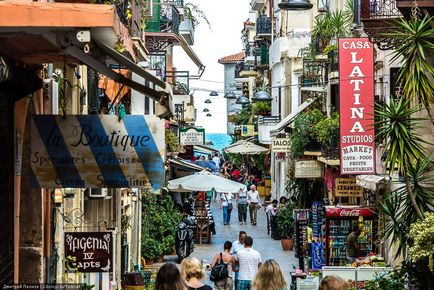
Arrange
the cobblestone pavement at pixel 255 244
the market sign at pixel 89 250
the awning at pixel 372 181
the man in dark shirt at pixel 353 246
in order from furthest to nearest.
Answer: the cobblestone pavement at pixel 255 244 → the awning at pixel 372 181 → the man in dark shirt at pixel 353 246 → the market sign at pixel 89 250

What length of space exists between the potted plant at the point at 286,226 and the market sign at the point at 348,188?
18.7ft

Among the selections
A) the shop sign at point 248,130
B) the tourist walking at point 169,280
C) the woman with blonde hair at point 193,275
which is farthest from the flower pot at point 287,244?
the shop sign at point 248,130

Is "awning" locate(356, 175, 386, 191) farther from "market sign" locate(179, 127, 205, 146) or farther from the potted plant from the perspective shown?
"market sign" locate(179, 127, 205, 146)

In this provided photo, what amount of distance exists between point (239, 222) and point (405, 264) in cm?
3199

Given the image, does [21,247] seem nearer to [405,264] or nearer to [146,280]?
[405,264]

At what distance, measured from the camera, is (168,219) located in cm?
3372

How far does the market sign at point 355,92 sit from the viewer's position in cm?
2473

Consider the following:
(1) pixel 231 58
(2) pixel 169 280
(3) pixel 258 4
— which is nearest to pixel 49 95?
(2) pixel 169 280

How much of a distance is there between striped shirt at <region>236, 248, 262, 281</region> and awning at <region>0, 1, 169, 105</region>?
1105 cm

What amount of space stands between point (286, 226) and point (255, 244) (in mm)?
1502

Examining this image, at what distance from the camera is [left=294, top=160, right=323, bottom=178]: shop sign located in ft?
127

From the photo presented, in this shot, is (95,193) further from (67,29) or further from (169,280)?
(67,29)

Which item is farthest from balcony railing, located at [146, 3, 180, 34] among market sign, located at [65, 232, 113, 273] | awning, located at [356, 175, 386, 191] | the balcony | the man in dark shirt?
the balcony

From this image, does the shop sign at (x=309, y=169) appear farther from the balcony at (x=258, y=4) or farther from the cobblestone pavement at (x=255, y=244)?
the balcony at (x=258, y=4)
